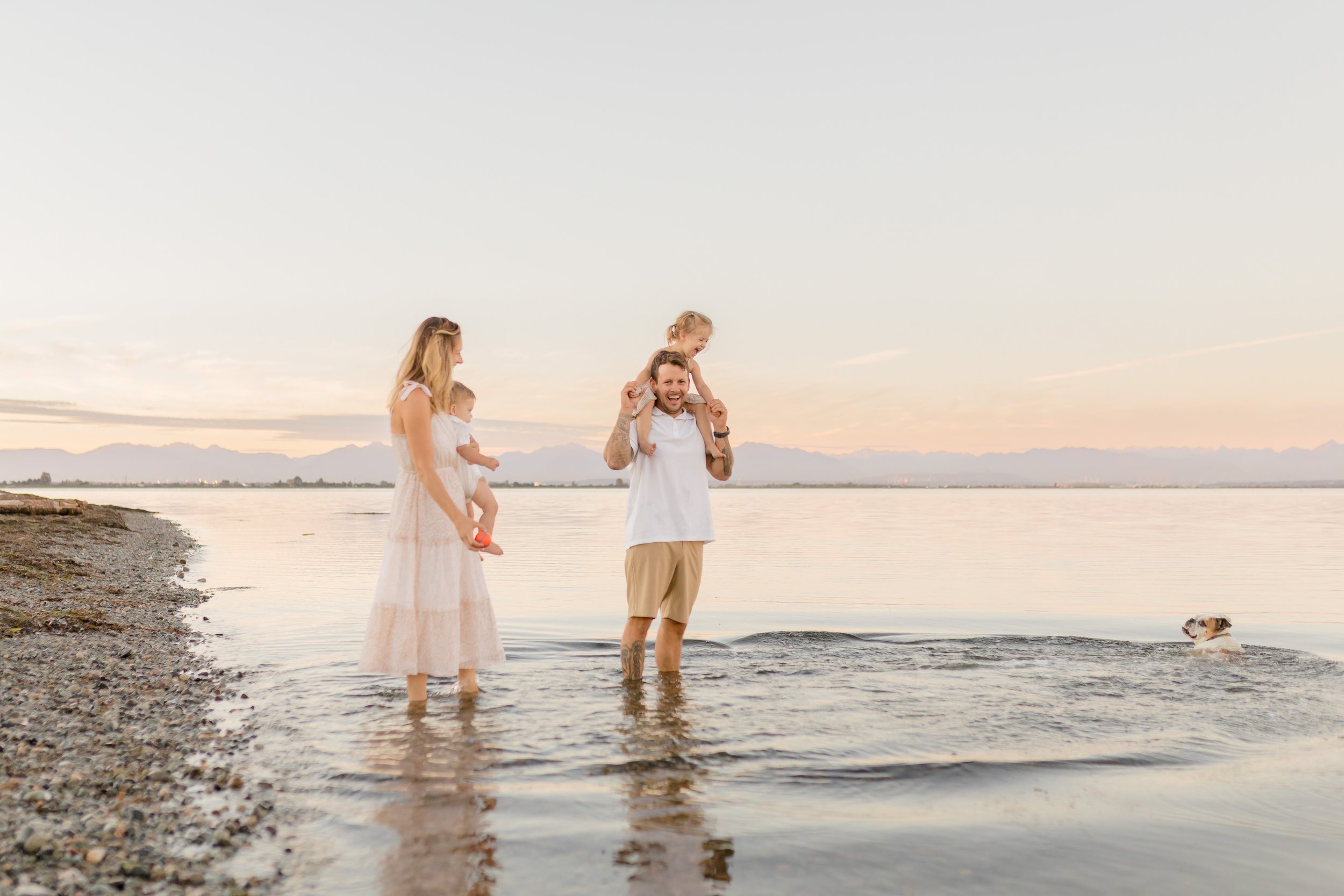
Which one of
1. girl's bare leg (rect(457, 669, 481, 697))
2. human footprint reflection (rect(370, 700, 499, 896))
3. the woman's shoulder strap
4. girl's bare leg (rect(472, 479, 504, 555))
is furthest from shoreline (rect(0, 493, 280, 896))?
the woman's shoulder strap

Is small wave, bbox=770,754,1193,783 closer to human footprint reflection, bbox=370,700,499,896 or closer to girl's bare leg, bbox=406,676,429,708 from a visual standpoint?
human footprint reflection, bbox=370,700,499,896

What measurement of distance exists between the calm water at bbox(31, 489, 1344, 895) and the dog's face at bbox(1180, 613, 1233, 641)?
1.11 ft

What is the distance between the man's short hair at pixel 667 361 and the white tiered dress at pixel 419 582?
1.68 metres

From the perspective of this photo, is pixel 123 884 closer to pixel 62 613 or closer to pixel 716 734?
pixel 716 734

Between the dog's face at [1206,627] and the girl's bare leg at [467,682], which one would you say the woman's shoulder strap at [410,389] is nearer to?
the girl's bare leg at [467,682]

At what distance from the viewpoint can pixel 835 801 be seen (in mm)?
4852

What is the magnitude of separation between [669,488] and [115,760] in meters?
4.13

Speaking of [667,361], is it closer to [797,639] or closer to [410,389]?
[410,389]

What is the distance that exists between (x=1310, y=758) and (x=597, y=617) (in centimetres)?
885

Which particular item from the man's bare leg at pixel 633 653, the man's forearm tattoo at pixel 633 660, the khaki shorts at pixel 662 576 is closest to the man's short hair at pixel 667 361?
the khaki shorts at pixel 662 576

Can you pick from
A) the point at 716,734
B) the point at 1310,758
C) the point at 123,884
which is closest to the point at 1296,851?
the point at 1310,758

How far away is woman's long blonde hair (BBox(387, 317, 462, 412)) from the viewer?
6.35 m

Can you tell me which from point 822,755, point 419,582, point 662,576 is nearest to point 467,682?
point 419,582

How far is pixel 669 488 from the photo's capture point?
7324 millimetres
